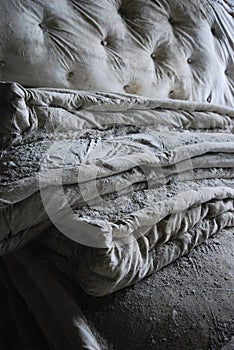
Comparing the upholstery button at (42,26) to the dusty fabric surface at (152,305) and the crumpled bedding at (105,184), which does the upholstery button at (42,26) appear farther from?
the dusty fabric surface at (152,305)

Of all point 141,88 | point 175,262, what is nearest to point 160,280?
point 175,262

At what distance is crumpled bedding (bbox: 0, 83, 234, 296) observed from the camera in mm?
666

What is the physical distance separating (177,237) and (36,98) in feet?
1.40

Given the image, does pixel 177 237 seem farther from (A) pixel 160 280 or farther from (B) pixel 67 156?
(B) pixel 67 156

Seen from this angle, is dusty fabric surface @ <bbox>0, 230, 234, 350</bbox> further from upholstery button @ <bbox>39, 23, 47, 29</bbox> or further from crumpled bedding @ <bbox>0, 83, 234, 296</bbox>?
upholstery button @ <bbox>39, 23, 47, 29</bbox>

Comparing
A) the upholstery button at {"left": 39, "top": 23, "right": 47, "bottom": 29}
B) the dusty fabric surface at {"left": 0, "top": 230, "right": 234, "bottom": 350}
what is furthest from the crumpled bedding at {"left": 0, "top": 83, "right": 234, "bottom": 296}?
the upholstery button at {"left": 39, "top": 23, "right": 47, "bottom": 29}

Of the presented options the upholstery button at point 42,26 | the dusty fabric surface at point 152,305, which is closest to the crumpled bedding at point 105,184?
the dusty fabric surface at point 152,305

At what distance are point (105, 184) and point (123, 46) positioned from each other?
1.84 feet

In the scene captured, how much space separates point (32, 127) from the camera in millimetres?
817

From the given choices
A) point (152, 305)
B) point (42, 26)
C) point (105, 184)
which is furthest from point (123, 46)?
point (152, 305)

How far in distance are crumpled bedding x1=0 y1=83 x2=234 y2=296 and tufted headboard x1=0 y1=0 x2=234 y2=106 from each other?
0.12 m

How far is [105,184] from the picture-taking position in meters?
0.75

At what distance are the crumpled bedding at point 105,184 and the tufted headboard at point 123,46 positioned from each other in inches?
4.9

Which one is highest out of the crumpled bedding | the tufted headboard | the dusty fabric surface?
the tufted headboard
